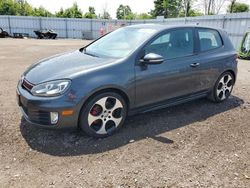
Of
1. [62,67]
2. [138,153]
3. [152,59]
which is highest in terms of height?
[152,59]

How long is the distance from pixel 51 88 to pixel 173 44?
2.24 metres

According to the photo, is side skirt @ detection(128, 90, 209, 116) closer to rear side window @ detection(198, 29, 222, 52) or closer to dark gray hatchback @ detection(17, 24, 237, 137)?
dark gray hatchback @ detection(17, 24, 237, 137)

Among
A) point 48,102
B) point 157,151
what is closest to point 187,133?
point 157,151

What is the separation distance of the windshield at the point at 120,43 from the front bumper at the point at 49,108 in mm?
1141

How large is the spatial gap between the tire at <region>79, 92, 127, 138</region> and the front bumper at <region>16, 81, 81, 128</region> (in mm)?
152

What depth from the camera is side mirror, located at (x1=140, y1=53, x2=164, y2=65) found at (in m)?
3.98

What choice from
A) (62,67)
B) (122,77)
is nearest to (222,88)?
(122,77)

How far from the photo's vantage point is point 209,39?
206 inches

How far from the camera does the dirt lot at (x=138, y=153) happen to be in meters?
3.01

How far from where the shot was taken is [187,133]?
4.19 m

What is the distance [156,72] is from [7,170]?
2.49 metres

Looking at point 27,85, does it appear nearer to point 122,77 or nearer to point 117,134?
point 122,77

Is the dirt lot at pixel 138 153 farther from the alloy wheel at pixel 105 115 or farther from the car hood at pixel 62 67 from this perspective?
the car hood at pixel 62 67

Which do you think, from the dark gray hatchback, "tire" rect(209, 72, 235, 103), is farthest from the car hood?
"tire" rect(209, 72, 235, 103)
